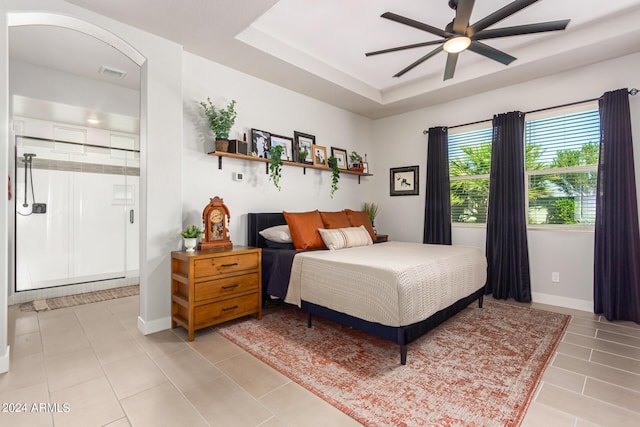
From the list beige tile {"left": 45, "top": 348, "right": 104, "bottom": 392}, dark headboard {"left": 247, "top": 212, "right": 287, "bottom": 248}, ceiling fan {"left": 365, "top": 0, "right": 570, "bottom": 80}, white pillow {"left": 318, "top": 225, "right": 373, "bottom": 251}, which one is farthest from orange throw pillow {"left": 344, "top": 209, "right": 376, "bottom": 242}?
beige tile {"left": 45, "top": 348, "right": 104, "bottom": 392}

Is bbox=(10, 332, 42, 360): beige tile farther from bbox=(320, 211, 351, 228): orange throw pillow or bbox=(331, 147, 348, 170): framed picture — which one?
bbox=(331, 147, 348, 170): framed picture

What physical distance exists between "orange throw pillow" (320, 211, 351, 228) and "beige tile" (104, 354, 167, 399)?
Result: 7.35 feet

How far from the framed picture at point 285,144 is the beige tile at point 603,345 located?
11.2ft

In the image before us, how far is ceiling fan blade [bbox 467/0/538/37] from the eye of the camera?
6.61 ft

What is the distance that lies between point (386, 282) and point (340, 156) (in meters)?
3.01

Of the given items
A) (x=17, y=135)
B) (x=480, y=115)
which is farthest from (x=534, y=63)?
(x=17, y=135)

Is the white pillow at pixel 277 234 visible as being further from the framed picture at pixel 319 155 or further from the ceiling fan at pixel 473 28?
the ceiling fan at pixel 473 28

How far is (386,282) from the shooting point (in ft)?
6.87

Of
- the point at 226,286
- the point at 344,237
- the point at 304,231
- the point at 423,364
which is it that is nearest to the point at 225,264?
the point at 226,286

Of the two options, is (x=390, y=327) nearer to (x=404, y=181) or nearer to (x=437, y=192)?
(x=437, y=192)

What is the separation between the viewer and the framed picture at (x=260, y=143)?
11.9ft

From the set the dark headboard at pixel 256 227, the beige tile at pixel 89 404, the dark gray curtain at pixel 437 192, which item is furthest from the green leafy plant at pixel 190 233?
the dark gray curtain at pixel 437 192

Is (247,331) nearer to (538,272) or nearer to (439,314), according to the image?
(439,314)

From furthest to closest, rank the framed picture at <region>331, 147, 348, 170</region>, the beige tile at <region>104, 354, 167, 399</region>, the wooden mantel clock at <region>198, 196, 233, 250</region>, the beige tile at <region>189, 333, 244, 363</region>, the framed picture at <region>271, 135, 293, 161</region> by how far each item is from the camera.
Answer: the framed picture at <region>331, 147, 348, 170</region> < the framed picture at <region>271, 135, 293, 161</region> < the wooden mantel clock at <region>198, 196, 233, 250</region> < the beige tile at <region>189, 333, 244, 363</region> < the beige tile at <region>104, 354, 167, 399</region>
